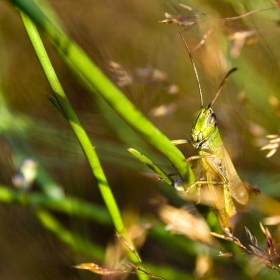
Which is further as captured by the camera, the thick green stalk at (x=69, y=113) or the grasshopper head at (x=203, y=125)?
the grasshopper head at (x=203, y=125)

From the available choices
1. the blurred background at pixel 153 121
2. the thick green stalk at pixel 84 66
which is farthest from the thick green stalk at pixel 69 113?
the blurred background at pixel 153 121

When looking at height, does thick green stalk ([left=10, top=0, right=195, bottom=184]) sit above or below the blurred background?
above

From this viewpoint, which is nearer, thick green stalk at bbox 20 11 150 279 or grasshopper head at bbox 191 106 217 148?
thick green stalk at bbox 20 11 150 279

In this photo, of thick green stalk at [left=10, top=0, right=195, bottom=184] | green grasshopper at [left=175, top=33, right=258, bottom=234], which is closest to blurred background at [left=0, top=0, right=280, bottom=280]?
green grasshopper at [left=175, top=33, right=258, bottom=234]

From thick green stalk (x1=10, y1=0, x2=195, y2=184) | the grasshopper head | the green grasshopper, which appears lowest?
the green grasshopper

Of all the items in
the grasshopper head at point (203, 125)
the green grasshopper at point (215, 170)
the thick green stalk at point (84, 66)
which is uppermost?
the thick green stalk at point (84, 66)

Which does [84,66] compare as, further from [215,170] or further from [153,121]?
[153,121]

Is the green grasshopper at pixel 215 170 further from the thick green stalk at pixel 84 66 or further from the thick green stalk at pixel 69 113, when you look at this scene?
the thick green stalk at pixel 84 66

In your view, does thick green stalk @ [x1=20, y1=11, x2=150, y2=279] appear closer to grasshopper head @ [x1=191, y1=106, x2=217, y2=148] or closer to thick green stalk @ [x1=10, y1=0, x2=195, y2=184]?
thick green stalk @ [x1=10, y1=0, x2=195, y2=184]
